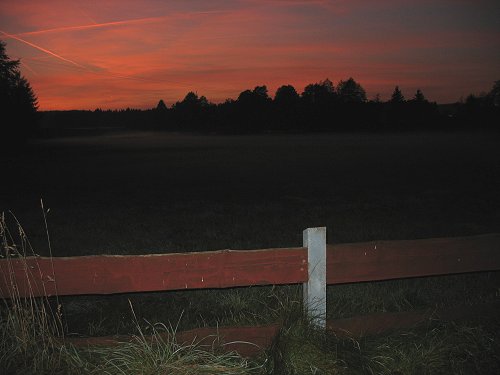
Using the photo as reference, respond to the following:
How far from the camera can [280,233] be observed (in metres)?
12.5

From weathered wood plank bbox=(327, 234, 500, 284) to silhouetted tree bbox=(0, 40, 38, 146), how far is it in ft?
206

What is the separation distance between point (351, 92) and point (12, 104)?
94182 millimetres

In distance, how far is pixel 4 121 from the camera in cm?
6156

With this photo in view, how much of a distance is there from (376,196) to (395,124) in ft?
373

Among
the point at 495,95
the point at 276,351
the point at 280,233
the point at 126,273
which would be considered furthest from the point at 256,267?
the point at 495,95

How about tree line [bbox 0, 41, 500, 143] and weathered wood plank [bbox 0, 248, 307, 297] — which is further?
tree line [bbox 0, 41, 500, 143]

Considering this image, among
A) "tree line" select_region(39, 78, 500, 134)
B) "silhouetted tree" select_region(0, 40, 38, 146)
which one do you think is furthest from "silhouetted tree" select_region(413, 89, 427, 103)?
"silhouetted tree" select_region(0, 40, 38, 146)

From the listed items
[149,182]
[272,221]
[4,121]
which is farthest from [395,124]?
[272,221]

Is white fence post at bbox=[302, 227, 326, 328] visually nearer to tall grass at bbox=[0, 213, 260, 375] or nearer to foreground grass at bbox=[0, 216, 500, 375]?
foreground grass at bbox=[0, 216, 500, 375]

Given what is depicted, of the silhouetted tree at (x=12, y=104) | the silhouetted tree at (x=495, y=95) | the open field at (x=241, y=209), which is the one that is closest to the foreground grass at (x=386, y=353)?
the open field at (x=241, y=209)

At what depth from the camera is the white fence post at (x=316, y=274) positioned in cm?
454

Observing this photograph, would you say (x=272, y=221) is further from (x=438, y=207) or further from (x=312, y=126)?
(x=312, y=126)

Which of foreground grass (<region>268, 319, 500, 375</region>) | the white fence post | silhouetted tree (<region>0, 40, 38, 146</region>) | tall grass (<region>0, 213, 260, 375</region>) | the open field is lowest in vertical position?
the open field

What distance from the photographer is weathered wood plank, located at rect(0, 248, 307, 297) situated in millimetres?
4199
